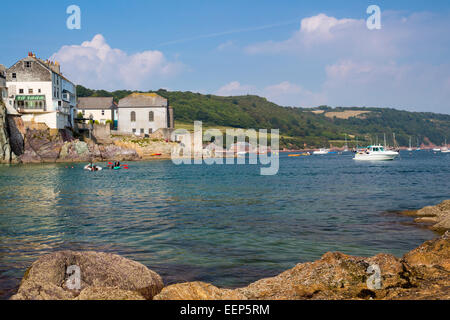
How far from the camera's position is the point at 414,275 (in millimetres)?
10219

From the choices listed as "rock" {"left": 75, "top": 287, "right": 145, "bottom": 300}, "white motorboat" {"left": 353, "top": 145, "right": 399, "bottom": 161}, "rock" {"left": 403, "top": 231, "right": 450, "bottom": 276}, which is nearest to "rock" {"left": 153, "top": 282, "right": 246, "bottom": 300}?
"rock" {"left": 75, "top": 287, "right": 145, "bottom": 300}

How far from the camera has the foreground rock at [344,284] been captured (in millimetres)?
8695

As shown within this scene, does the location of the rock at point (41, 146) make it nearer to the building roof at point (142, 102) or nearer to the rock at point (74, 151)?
the rock at point (74, 151)

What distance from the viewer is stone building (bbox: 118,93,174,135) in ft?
400

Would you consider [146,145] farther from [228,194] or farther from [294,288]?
[294,288]

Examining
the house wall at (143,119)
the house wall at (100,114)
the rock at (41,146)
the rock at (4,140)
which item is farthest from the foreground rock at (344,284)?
the house wall at (100,114)

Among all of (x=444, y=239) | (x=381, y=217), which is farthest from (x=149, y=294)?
(x=381, y=217)

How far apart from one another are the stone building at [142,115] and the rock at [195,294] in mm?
115859

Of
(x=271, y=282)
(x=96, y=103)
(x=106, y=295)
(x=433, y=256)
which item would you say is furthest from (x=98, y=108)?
(x=106, y=295)

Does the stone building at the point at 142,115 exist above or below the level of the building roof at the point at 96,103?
below

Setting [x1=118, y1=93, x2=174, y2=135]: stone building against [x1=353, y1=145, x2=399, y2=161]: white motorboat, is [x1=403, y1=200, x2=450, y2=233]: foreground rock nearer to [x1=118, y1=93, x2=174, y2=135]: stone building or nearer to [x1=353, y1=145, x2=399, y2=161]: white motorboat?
[x1=353, y1=145, x2=399, y2=161]: white motorboat

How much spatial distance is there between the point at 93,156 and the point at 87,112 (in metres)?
36.9

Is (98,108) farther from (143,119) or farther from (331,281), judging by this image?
(331,281)

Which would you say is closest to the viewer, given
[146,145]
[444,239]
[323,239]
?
[444,239]
